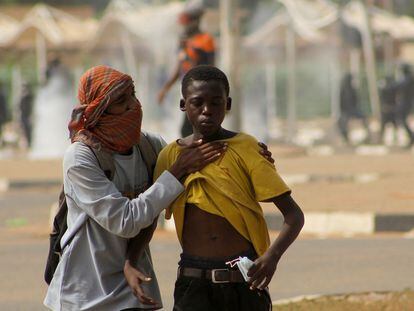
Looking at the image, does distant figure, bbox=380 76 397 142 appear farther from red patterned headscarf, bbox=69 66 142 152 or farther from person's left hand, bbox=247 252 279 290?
person's left hand, bbox=247 252 279 290

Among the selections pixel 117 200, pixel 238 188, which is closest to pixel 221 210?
pixel 238 188

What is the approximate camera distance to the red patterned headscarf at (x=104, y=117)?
4.78m

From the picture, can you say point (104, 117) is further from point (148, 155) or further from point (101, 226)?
point (101, 226)

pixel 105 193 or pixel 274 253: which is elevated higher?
pixel 105 193

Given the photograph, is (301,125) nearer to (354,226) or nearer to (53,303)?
(354,226)

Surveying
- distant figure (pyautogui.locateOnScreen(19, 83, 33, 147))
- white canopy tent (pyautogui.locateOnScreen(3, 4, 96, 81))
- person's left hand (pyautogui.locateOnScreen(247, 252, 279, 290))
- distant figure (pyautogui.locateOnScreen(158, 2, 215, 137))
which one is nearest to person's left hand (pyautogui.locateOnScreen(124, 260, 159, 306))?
person's left hand (pyautogui.locateOnScreen(247, 252, 279, 290))

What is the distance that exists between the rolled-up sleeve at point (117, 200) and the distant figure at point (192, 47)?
879cm

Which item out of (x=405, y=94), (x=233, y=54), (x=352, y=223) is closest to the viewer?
(x=352, y=223)

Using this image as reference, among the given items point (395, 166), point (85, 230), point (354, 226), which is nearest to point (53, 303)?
point (85, 230)

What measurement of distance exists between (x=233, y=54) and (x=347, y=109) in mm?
11335

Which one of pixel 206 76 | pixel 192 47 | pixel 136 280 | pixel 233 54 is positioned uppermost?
pixel 206 76

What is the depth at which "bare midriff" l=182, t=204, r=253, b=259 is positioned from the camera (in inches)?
189

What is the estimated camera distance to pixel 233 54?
73.5 ft

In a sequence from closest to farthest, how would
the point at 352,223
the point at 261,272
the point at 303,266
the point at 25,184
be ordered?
1. the point at 261,272
2. the point at 303,266
3. the point at 352,223
4. the point at 25,184
